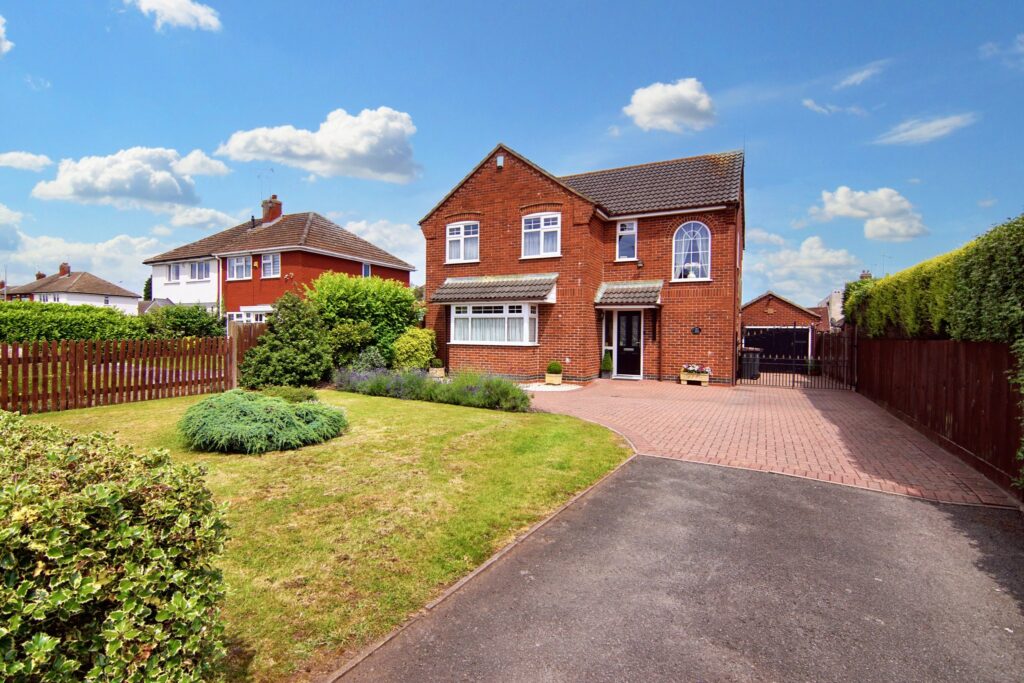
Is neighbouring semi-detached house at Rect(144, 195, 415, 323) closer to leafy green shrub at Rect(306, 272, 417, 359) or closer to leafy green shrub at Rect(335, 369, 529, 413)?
leafy green shrub at Rect(306, 272, 417, 359)

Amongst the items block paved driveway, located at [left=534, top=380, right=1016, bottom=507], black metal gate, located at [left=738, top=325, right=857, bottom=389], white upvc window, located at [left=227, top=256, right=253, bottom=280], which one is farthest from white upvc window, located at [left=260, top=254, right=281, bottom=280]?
black metal gate, located at [left=738, top=325, right=857, bottom=389]

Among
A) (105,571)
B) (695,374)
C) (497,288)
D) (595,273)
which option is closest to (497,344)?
(497,288)

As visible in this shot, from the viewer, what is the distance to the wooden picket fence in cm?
1043

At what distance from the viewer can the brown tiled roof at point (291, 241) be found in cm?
3025

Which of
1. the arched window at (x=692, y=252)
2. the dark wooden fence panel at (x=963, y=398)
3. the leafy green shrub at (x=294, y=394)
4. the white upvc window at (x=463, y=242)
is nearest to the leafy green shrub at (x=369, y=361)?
the leafy green shrub at (x=294, y=394)

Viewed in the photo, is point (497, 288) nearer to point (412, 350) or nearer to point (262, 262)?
point (412, 350)

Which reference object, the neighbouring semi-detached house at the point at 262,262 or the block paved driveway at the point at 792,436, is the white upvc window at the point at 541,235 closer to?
the block paved driveway at the point at 792,436

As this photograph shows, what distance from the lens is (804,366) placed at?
24.7 m

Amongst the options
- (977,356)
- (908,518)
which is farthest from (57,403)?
(977,356)

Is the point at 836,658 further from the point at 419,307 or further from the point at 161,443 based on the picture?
the point at 419,307

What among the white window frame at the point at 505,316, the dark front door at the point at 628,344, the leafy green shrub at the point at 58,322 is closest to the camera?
the leafy green shrub at the point at 58,322

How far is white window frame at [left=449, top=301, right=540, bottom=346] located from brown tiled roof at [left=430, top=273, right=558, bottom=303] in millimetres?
356

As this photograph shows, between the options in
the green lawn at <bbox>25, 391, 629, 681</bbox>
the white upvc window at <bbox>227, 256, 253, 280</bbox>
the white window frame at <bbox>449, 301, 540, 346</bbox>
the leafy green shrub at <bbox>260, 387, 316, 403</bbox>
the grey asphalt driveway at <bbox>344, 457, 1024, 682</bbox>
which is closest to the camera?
the grey asphalt driveway at <bbox>344, 457, 1024, 682</bbox>

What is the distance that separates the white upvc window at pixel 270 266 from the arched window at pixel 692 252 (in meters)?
22.0
